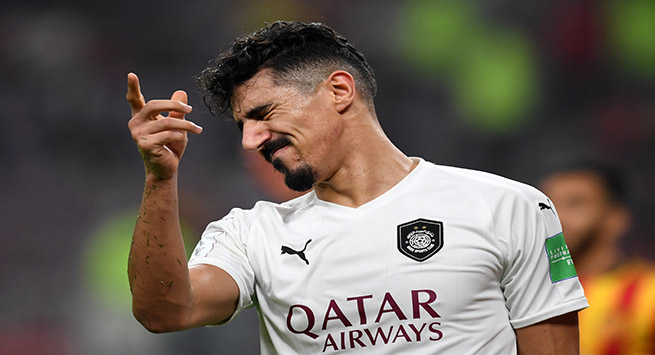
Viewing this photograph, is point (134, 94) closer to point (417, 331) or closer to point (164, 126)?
point (164, 126)

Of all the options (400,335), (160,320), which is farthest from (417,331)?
(160,320)

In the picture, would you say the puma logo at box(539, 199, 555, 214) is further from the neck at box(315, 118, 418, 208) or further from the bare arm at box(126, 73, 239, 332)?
the bare arm at box(126, 73, 239, 332)

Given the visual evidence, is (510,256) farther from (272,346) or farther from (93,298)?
(93,298)

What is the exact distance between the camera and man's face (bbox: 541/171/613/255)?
4.41 metres

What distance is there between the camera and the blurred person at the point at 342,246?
1.90m

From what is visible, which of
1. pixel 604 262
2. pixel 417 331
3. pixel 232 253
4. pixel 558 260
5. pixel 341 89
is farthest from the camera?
pixel 604 262

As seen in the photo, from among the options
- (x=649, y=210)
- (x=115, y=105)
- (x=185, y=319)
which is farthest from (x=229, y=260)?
(x=649, y=210)

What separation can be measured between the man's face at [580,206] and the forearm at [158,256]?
10.0ft

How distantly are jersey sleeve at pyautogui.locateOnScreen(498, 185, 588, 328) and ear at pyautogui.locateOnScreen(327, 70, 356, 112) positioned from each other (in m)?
0.54

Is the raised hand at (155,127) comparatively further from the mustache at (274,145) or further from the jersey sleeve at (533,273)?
the jersey sleeve at (533,273)

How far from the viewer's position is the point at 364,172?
2.20m

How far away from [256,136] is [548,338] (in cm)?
93

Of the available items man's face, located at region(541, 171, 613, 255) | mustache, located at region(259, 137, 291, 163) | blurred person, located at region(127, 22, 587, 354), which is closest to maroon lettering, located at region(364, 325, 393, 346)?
blurred person, located at region(127, 22, 587, 354)

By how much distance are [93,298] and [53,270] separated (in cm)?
34
